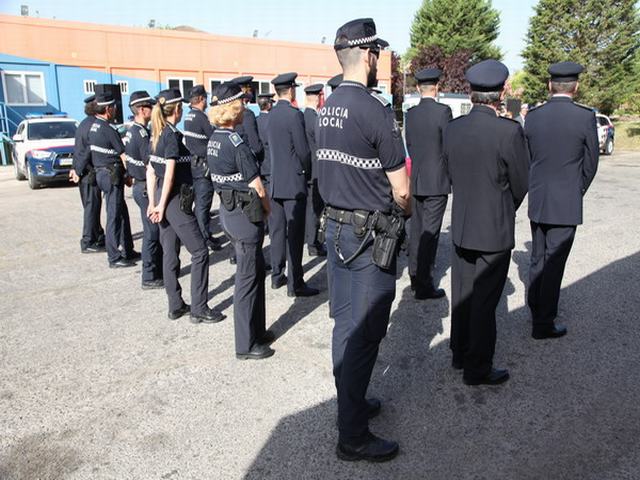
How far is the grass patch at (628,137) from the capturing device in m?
26.4

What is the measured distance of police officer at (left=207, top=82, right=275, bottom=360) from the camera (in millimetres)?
3949

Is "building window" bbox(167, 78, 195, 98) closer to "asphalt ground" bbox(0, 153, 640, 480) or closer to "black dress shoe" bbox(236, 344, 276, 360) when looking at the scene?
"asphalt ground" bbox(0, 153, 640, 480)

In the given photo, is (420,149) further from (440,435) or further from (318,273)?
(440,435)

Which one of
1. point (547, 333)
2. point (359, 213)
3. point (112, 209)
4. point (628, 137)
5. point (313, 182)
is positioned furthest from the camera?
point (628, 137)

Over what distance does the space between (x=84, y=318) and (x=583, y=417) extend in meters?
4.31

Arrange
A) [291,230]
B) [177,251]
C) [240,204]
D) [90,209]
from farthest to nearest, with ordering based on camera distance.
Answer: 1. [90,209]
2. [291,230]
3. [177,251]
4. [240,204]

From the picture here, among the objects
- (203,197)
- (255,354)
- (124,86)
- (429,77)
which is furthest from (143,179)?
(124,86)

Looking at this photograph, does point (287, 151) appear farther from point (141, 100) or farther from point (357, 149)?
point (357, 149)

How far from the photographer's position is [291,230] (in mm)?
5449

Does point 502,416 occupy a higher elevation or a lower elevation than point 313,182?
lower

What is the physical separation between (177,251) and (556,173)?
11.2 feet

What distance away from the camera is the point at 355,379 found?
113 inches

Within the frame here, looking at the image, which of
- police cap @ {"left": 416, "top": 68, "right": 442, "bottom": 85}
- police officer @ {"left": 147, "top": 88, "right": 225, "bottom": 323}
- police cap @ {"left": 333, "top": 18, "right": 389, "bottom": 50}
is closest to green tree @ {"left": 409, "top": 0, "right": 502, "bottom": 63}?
police cap @ {"left": 416, "top": 68, "right": 442, "bottom": 85}

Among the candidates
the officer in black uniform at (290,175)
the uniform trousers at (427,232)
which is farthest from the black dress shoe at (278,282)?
the uniform trousers at (427,232)
